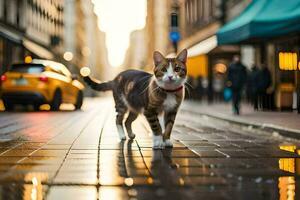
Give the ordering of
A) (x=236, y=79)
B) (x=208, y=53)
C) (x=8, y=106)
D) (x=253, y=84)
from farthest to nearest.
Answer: (x=208, y=53), (x=253, y=84), (x=8, y=106), (x=236, y=79)

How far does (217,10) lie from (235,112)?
1770 centimetres

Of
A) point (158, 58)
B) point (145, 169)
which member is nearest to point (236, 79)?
point (158, 58)

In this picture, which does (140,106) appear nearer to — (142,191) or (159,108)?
(159,108)

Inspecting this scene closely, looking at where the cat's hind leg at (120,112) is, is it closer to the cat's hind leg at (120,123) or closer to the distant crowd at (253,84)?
the cat's hind leg at (120,123)

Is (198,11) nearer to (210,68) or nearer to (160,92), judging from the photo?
(210,68)

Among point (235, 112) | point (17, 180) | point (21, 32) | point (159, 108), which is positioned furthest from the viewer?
point (21, 32)

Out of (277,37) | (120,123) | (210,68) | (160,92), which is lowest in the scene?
(120,123)

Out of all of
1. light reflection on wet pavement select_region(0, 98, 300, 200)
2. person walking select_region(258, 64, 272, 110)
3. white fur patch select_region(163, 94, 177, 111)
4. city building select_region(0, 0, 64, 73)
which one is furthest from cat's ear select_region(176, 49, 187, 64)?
city building select_region(0, 0, 64, 73)

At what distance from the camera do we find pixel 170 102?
781 cm

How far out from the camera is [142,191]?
4855mm

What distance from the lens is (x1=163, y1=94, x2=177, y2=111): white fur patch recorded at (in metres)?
7.78

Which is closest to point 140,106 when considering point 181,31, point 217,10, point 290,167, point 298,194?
point 290,167

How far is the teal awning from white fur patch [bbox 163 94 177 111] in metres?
8.47

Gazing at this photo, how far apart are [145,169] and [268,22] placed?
11567mm
